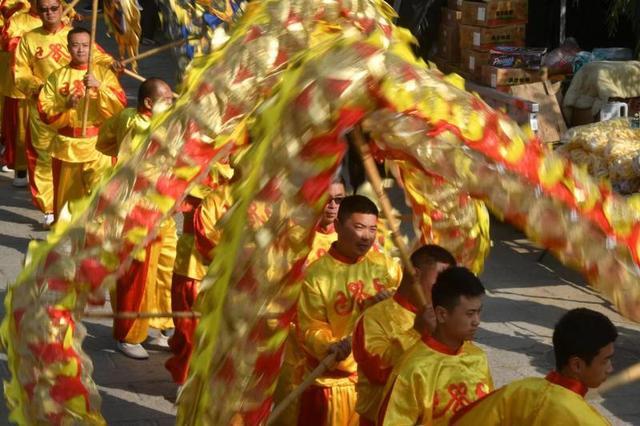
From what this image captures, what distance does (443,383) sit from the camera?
4766 mm

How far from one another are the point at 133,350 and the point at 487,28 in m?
5.40

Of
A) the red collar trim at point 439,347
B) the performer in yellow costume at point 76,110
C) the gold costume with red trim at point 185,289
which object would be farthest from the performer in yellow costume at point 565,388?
the performer in yellow costume at point 76,110

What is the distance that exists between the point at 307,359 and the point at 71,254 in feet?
4.92

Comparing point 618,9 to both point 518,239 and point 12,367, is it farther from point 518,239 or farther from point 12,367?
point 12,367

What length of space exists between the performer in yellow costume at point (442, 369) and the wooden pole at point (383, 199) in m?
0.25

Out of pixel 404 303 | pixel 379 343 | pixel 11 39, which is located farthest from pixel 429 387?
pixel 11 39

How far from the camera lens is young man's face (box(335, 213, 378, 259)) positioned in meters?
5.65

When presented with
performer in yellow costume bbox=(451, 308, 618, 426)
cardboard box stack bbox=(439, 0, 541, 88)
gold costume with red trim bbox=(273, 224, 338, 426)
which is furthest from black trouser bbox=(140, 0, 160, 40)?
performer in yellow costume bbox=(451, 308, 618, 426)

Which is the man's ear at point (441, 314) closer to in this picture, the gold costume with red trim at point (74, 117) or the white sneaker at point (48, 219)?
the gold costume with red trim at point (74, 117)

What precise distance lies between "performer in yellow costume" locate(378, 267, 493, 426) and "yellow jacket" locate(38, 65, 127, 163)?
5.58m

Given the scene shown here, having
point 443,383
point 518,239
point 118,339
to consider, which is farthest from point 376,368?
point 518,239

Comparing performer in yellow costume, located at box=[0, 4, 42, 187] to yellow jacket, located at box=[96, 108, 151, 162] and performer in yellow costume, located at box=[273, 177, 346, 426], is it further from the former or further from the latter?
performer in yellow costume, located at box=[273, 177, 346, 426]

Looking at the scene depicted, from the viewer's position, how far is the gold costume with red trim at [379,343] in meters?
5.20

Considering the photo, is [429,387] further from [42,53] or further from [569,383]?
[42,53]
